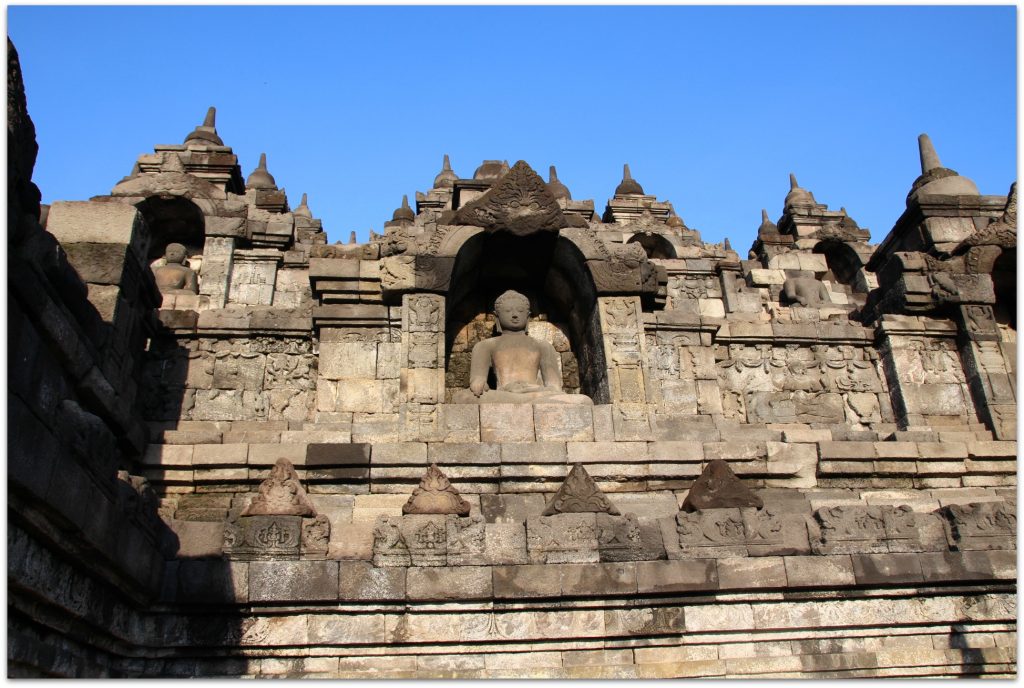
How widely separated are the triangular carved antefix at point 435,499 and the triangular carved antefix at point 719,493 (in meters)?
2.32

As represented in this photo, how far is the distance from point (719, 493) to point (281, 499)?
4.27 m

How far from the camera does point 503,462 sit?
8.69m

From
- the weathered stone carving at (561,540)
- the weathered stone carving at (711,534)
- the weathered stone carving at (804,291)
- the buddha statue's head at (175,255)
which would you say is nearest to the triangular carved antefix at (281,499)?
the weathered stone carving at (561,540)

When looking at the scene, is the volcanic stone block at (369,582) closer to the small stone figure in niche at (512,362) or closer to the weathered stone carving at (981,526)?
the small stone figure in niche at (512,362)

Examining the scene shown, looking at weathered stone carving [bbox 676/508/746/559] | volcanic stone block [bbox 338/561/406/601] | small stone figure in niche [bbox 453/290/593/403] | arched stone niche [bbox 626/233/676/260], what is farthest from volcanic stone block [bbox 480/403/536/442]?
arched stone niche [bbox 626/233/676/260]

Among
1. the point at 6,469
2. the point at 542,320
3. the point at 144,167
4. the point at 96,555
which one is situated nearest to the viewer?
the point at 6,469

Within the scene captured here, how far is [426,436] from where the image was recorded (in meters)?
9.25

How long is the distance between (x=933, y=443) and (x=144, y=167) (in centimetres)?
1736

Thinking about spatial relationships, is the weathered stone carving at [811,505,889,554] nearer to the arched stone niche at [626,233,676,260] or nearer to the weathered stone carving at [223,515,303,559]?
the weathered stone carving at [223,515,303,559]

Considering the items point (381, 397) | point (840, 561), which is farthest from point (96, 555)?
point (840, 561)

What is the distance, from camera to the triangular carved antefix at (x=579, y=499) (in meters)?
7.45

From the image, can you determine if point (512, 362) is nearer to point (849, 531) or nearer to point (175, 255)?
point (849, 531)

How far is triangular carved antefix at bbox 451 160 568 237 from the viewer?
11.2 meters

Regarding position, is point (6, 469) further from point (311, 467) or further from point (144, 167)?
point (144, 167)
